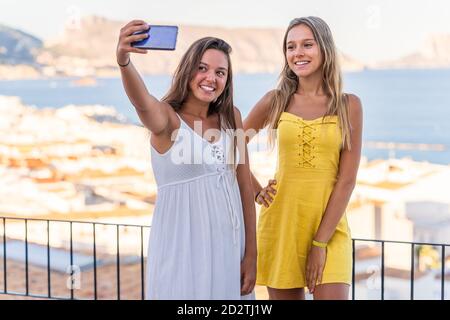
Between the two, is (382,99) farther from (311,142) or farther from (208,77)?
(208,77)

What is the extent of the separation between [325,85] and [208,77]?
392mm

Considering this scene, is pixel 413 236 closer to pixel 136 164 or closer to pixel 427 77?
pixel 136 164

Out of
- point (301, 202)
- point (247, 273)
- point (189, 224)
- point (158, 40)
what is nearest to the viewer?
point (158, 40)

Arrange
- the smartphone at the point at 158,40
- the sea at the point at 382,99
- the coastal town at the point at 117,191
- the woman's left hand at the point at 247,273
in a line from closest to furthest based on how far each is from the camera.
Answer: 1. the smartphone at the point at 158,40
2. the woman's left hand at the point at 247,273
3. the coastal town at the point at 117,191
4. the sea at the point at 382,99

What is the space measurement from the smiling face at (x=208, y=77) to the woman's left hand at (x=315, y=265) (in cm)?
52

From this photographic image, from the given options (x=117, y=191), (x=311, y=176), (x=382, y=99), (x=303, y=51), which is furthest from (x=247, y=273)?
(x=382, y=99)

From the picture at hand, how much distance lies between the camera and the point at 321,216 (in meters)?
1.78

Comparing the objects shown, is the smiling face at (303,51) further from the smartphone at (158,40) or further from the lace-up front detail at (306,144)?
the smartphone at (158,40)

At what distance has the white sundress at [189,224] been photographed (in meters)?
1.56

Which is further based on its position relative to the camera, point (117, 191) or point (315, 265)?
point (117, 191)

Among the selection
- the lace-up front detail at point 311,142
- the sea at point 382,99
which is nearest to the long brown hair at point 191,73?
the lace-up front detail at point 311,142

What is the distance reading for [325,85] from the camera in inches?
72.1
